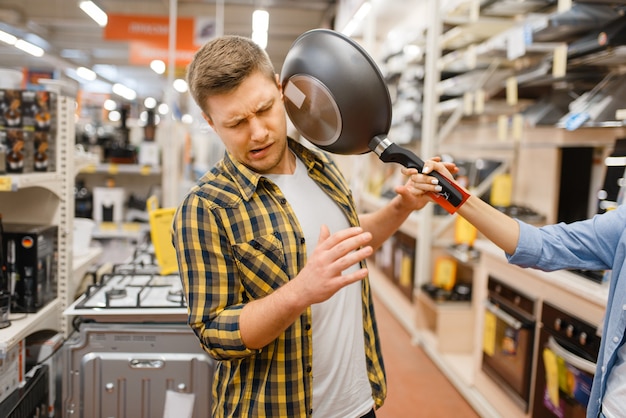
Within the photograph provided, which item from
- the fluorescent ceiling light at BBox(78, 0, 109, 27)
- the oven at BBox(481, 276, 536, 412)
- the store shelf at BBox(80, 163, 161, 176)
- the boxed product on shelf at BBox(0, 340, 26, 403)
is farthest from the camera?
the fluorescent ceiling light at BBox(78, 0, 109, 27)

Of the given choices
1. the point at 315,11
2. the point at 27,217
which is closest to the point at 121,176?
the point at 27,217

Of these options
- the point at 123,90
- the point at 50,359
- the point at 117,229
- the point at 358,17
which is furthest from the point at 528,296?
the point at 123,90

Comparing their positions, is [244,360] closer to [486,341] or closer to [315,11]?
[486,341]

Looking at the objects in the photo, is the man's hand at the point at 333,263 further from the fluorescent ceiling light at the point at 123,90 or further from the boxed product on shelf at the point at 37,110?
the fluorescent ceiling light at the point at 123,90

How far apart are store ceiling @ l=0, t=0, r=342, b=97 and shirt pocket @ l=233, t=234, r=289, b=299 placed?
6674mm

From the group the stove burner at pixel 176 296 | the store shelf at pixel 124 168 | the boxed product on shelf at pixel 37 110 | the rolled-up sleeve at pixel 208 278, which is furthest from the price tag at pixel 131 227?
the rolled-up sleeve at pixel 208 278

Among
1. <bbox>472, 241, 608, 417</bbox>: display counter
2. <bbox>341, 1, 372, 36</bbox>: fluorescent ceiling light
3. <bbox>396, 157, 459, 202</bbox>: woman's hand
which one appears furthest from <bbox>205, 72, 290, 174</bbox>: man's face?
<bbox>341, 1, 372, 36</bbox>: fluorescent ceiling light

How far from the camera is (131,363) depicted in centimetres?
184

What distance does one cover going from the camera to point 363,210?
23.0 ft

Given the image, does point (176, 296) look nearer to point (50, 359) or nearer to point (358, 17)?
point (50, 359)

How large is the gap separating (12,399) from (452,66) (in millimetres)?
3996

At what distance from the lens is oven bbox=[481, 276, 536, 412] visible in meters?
2.55

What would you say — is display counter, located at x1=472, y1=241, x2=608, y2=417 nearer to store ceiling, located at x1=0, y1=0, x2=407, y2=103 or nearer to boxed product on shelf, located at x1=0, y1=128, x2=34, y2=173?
boxed product on shelf, located at x1=0, y1=128, x2=34, y2=173

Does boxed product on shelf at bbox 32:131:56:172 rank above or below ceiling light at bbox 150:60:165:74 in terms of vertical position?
below
